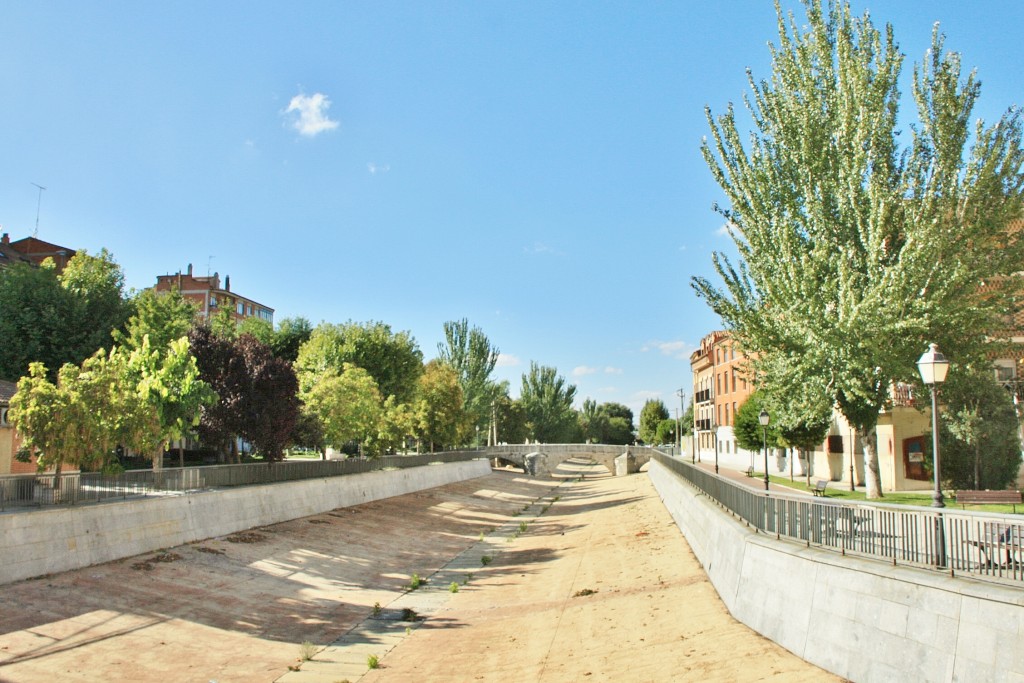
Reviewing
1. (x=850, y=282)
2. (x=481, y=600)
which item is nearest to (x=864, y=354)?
(x=850, y=282)

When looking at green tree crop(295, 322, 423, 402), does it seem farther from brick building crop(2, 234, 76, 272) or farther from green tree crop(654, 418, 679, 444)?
green tree crop(654, 418, 679, 444)

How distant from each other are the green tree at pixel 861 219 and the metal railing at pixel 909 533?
12641 millimetres

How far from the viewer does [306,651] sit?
17.2 m

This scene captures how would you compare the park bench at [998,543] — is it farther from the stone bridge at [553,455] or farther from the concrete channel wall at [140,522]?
the stone bridge at [553,455]

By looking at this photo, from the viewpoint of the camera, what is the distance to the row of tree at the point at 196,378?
24.7 metres

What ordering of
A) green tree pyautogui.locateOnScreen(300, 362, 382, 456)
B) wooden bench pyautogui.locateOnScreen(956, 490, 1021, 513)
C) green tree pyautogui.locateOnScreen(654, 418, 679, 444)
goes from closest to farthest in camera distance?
wooden bench pyautogui.locateOnScreen(956, 490, 1021, 513), green tree pyautogui.locateOnScreen(300, 362, 382, 456), green tree pyautogui.locateOnScreen(654, 418, 679, 444)

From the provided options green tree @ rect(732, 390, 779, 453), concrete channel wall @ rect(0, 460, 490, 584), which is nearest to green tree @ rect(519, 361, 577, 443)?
green tree @ rect(732, 390, 779, 453)

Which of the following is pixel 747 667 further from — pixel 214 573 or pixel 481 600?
pixel 214 573

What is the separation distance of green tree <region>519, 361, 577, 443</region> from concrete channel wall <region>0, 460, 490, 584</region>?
71435mm

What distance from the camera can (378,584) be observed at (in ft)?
87.0

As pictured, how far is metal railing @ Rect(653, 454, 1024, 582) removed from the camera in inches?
389

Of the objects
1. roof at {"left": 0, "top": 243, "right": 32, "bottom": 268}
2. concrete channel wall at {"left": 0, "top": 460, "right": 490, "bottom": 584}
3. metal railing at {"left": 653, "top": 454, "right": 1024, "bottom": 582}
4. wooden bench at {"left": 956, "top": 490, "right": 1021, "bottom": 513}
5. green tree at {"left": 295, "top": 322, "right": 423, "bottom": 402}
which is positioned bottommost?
concrete channel wall at {"left": 0, "top": 460, "right": 490, "bottom": 584}

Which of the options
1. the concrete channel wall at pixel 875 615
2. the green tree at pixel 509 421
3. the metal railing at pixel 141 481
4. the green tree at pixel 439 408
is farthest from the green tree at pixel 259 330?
the concrete channel wall at pixel 875 615

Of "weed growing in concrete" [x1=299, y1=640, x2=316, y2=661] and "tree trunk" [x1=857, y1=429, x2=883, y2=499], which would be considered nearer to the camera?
"weed growing in concrete" [x1=299, y1=640, x2=316, y2=661]
